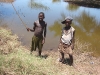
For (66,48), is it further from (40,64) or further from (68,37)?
(40,64)

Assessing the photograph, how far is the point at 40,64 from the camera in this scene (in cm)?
417

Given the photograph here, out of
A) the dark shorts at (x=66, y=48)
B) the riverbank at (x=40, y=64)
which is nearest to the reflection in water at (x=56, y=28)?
the riverbank at (x=40, y=64)

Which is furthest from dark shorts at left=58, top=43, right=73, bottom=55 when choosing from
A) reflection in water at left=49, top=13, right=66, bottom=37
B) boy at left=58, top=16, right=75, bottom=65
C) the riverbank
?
reflection in water at left=49, top=13, right=66, bottom=37

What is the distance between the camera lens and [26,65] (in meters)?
3.74

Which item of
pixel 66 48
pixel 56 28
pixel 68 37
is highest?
pixel 68 37

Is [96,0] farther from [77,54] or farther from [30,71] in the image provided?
[30,71]

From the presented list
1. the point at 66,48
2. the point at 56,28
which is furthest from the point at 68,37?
the point at 56,28

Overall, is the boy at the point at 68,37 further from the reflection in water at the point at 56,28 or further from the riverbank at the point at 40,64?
the reflection in water at the point at 56,28

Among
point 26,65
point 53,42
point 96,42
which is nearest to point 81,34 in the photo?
point 96,42

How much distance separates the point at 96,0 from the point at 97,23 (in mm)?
9569

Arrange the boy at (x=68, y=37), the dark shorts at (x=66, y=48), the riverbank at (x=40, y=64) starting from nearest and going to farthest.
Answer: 1. the riverbank at (x=40, y=64)
2. the boy at (x=68, y=37)
3. the dark shorts at (x=66, y=48)

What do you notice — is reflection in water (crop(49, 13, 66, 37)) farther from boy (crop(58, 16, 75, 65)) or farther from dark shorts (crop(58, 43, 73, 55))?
boy (crop(58, 16, 75, 65))

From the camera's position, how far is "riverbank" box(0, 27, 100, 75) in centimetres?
362

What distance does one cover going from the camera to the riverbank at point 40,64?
362 centimetres
